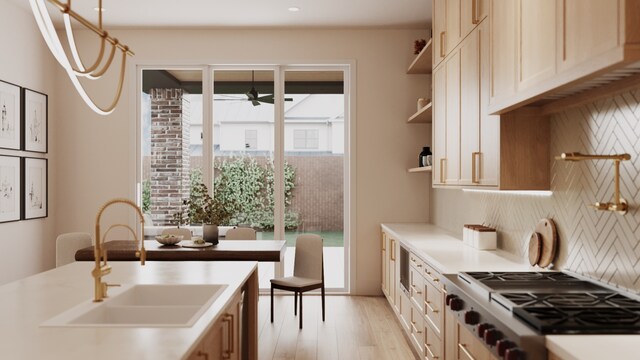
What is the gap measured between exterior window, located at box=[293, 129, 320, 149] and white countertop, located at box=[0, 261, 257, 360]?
11.1 feet

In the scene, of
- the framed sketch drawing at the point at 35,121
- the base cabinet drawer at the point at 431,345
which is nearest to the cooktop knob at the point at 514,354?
the base cabinet drawer at the point at 431,345

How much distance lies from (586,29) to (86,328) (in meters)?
1.96

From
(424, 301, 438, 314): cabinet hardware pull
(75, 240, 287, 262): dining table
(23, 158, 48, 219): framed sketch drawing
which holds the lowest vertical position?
(424, 301, 438, 314): cabinet hardware pull

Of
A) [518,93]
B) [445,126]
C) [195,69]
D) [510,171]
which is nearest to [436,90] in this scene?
[445,126]

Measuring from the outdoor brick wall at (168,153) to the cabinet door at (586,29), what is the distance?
4824 millimetres

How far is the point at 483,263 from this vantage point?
3084mm

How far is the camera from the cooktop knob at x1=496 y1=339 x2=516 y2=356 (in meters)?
1.73

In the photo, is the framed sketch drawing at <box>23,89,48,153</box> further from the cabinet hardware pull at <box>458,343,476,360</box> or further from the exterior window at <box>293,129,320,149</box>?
the cabinet hardware pull at <box>458,343,476,360</box>

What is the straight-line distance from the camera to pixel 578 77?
6.06ft

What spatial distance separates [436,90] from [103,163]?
12.6 feet

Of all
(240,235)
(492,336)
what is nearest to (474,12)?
(492,336)

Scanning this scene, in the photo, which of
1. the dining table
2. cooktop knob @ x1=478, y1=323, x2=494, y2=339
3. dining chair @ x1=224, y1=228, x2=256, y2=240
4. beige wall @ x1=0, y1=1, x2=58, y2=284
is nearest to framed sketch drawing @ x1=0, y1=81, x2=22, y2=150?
beige wall @ x1=0, y1=1, x2=58, y2=284

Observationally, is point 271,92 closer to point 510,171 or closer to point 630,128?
point 510,171

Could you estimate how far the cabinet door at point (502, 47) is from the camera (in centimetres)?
257
